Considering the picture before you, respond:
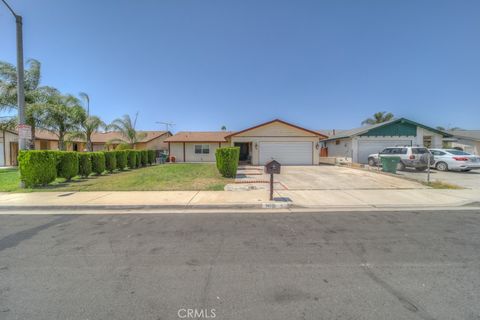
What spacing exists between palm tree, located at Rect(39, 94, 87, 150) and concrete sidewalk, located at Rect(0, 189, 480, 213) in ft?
36.4

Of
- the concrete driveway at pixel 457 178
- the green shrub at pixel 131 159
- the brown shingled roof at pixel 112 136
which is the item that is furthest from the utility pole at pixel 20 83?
the concrete driveway at pixel 457 178

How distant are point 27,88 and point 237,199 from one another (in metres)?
20.4

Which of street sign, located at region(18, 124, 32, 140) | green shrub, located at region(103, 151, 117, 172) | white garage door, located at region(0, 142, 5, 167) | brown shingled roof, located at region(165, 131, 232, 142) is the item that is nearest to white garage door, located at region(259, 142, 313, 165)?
brown shingled roof, located at region(165, 131, 232, 142)

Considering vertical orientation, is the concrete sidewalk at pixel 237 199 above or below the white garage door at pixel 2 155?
below

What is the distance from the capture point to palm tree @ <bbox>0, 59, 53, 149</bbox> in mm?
15430

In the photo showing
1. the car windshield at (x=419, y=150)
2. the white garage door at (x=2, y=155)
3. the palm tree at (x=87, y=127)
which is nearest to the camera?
the car windshield at (x=419, y=150)

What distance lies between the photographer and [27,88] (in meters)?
16.7

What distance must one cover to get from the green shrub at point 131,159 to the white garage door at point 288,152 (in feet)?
37.4

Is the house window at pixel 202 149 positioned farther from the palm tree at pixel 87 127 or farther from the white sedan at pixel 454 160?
the white sedan at pixel 454 160

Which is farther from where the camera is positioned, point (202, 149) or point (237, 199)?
point (202, 149)

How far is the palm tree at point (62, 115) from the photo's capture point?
16.3 m

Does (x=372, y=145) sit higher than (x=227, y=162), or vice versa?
(x=372, y=145)

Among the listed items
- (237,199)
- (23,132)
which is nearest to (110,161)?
(23,132)

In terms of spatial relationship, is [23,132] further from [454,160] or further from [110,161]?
[454,160]
